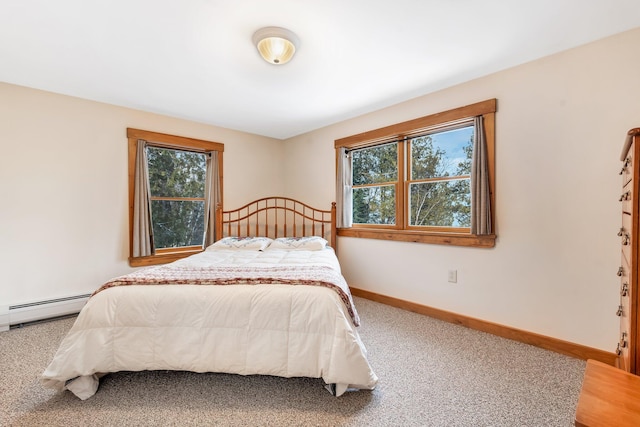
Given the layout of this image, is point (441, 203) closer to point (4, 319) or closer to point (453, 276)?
point (453, 276)

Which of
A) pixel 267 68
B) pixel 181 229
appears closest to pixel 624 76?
pixel 267 68

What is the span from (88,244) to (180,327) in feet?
7.23

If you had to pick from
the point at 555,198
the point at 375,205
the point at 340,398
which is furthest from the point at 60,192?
the point at 555,198

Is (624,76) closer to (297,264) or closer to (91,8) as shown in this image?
(297,264)

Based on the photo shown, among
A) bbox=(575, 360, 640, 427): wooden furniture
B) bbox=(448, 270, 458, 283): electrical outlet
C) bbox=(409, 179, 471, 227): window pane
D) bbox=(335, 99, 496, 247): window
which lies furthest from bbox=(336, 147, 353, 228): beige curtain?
bbox=(575, 360, 640, 427): wooden furniture

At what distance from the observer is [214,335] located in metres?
1.63

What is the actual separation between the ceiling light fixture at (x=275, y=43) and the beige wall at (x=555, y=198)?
1.66 meters

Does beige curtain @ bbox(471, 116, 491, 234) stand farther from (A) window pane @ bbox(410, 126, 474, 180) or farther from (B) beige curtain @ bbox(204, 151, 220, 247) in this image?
(B) beige curtain @ bbox(204, 151, 220, 247)

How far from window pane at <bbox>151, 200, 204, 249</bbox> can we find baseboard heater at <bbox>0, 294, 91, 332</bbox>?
3.19 ft

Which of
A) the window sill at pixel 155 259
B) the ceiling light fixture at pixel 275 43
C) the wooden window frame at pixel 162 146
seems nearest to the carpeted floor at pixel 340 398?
the window sill at pixel 155 259

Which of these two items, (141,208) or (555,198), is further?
(141,208)

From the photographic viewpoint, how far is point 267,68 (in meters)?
2.35

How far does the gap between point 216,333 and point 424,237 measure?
2.20 m

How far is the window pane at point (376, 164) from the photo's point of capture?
130 inches
